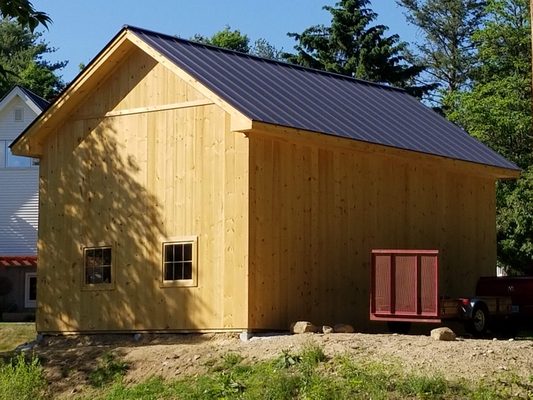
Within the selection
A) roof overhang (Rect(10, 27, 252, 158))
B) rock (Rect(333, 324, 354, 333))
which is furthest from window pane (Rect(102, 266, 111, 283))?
rock (Rect(333, 324, 354, 333))

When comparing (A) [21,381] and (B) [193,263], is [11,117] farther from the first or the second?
(A) [21,381]

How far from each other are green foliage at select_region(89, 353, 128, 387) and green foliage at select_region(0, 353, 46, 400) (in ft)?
2.93

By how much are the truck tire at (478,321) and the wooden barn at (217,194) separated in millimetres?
2216

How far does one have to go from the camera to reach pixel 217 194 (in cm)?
2169

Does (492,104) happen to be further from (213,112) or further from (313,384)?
(313,384)

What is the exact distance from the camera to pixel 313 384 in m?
16.6

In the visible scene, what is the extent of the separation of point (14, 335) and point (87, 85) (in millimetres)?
9233

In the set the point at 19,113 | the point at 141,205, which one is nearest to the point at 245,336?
the point at 141,205

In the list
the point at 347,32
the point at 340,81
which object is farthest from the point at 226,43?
the point at 340,81

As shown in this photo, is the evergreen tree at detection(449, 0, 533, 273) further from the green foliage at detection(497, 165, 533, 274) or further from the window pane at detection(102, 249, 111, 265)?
the window pane at detection(102, 249, 111, 265)

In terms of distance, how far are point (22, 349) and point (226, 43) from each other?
54882mm

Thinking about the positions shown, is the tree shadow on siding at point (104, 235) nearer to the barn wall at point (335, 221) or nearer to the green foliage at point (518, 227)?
the barn wall at point (335, 221)

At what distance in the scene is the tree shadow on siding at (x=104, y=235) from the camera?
893 inches

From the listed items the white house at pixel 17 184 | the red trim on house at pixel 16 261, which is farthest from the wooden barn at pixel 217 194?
the white house at pixel 17 184
